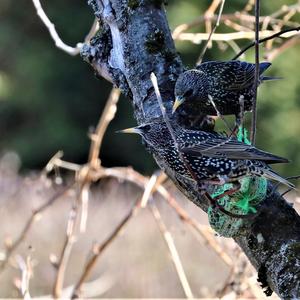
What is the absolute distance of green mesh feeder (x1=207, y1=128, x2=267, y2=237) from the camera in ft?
7.11

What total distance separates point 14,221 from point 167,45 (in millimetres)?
7619

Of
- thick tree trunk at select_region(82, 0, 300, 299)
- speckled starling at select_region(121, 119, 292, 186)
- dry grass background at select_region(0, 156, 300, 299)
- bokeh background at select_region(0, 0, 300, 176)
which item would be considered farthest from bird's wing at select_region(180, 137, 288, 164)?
bokeh background at select_region(0, 0, 300, 176)

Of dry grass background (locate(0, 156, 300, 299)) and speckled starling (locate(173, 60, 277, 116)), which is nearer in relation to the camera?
speckled starling (locate(173, 60, 277, 116))

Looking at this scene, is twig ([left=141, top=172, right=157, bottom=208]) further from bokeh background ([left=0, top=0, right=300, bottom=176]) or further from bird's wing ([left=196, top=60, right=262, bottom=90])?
bokeh background ([left=0, top=0, right=300, bottom=176])

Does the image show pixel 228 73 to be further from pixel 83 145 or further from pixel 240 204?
pixel 83 145

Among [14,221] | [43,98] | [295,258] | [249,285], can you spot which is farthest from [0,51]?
[295,258]

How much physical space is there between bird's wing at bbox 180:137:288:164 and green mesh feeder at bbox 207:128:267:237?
0.08m

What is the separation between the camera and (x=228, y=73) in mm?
3238

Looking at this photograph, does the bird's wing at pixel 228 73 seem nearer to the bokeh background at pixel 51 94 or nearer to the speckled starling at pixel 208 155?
the speckled starling at pixel 208 155

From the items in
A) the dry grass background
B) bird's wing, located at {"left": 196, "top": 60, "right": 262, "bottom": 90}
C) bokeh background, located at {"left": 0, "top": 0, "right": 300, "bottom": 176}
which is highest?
bird's wing, located at {"left": 196, "top": 60, "right": 262, "bottom": 90}

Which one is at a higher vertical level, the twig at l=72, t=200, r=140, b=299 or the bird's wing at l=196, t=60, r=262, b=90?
the bird's wing at l=196, t=60, r=262, b=90

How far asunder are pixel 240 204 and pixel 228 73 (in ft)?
3.74

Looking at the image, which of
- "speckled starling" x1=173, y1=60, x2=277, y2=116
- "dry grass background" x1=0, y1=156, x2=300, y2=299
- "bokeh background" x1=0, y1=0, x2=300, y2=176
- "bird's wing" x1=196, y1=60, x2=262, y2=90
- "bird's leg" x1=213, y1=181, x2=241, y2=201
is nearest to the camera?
"bird's leg" x1=213, y1=181, x2=241, y2=201

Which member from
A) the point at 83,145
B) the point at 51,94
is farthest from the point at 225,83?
the point at 51,94
